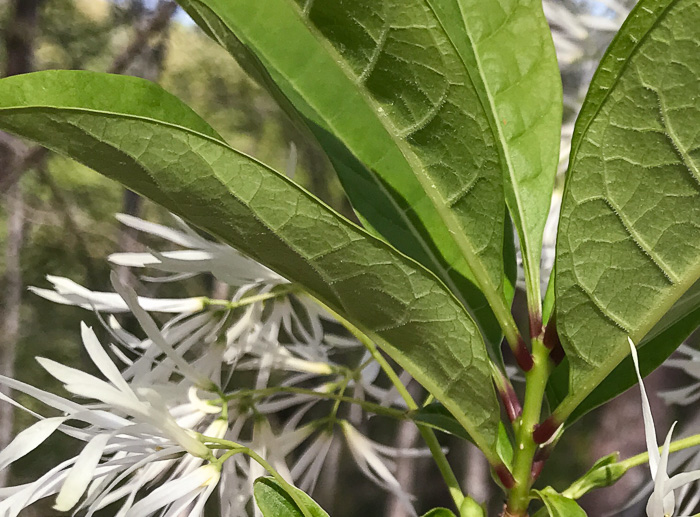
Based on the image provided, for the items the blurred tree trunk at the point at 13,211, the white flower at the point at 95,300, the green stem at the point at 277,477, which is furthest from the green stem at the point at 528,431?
the blurred tree trunk at the point at 13,211

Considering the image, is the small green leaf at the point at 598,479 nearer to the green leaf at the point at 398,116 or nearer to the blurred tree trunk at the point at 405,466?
the green leaf at the point at 398,116

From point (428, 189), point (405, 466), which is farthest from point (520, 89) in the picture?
point (405, 466)

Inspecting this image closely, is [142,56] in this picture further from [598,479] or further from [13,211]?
[598,479]

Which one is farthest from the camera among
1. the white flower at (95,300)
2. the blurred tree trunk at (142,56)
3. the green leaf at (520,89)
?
the blurred tree trunk at (142,56)

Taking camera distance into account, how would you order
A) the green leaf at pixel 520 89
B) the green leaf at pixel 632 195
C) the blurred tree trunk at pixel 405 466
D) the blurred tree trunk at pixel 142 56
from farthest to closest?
the blurred tree trunk at pixel 142 56 → the blurred tree trunk at pixel 405 466 → the green leaf at pixel 520 89 → the green leaf at pixel 632 195

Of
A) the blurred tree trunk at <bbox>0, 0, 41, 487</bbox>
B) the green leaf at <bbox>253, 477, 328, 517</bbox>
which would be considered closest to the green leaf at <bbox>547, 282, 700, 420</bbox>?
the green leaf at <bbox>253, 477, 328, 517</bbox>

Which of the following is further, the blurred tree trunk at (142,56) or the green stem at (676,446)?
the blurred tree trunk at (142,56)
